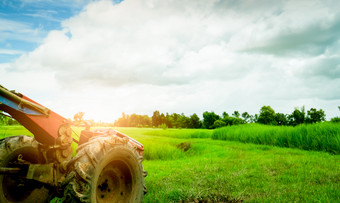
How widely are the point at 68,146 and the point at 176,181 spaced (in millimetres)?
3323

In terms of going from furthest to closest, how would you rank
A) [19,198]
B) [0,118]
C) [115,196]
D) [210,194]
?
[0,118]
[210,194]
[19,198]
[115,196]

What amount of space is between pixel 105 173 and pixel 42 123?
4.19ft

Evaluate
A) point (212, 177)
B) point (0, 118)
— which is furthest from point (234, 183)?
point (0, 118)

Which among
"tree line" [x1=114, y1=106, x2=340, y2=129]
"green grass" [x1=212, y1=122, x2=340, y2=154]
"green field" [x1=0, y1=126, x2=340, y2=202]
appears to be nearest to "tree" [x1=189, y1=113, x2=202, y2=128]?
"tree line" [x1=114, y1=106, x2=340, y2=129]

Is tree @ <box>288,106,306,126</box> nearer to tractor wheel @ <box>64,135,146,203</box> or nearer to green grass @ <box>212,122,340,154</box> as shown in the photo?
green grass @ <box>212,122,340,154</box>

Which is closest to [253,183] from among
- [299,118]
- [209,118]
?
[299,118]

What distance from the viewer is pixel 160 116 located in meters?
94.3

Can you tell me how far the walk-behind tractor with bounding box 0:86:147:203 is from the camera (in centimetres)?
309

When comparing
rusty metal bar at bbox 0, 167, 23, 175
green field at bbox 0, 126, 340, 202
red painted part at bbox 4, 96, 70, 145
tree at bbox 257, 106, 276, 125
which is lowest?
green field at bbox 0, 126, 340, 202

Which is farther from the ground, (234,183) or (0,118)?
(0,118)

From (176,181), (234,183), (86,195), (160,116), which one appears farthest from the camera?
(160,116)

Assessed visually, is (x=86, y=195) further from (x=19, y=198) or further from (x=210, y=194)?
(x=210, y=194)

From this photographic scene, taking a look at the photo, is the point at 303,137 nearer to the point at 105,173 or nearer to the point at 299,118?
the point at 105,173

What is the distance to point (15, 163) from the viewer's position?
4023 mm
